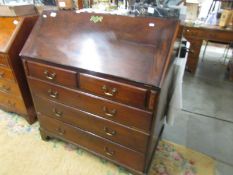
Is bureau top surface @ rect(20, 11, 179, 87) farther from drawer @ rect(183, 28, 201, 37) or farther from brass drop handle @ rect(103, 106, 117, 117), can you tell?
drawer @ rect(183, 28, 201, 37)

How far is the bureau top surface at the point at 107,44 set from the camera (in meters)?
0.94

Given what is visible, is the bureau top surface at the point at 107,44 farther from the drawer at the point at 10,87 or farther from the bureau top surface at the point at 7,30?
the drawer at the point at 10,87

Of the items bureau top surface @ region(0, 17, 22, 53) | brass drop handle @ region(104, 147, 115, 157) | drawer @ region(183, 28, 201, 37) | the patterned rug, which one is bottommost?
the patterned rug

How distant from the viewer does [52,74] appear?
1189 mm

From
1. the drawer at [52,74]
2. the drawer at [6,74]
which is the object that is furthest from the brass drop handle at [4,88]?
the drawer at [52,74]

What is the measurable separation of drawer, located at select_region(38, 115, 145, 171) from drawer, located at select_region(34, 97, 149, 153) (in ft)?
0.18

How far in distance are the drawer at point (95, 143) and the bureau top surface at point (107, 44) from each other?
564mm

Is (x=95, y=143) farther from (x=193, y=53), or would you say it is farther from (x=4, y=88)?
(x=193, y=53)

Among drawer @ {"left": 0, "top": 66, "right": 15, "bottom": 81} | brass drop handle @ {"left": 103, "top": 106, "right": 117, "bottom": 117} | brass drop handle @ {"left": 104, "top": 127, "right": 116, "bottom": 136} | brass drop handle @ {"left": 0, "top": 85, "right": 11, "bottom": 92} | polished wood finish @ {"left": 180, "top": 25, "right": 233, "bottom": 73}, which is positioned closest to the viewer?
brass drop handle @ {"left": 103, "top": 106, "right": 117, "bottom": 117}

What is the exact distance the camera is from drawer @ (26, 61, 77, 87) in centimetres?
113

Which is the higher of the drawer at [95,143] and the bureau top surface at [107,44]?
the bureau top surface at [107,44]

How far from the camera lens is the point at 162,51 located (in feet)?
3.08

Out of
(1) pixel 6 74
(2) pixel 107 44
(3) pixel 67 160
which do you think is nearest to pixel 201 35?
(2) pixel 107 44

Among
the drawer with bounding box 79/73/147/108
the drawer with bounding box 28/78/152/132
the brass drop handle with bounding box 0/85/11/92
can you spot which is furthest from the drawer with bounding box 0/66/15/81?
the drawer with bounding box 79/73/147/108
